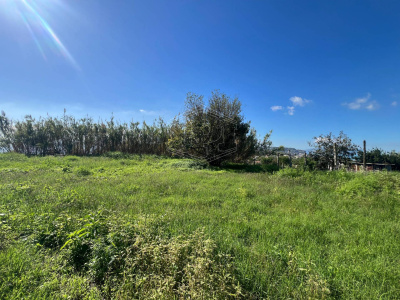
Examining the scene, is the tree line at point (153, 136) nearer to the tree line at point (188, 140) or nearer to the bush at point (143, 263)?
the tree line at point (188, 140)

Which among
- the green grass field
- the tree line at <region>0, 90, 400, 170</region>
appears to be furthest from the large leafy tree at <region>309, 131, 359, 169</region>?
the green grass field

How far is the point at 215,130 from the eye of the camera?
1318 centimetres

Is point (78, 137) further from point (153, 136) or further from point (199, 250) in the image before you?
point (199, 250)

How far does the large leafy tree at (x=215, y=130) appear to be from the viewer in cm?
1317

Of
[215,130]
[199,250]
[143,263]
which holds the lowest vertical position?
[143,263]

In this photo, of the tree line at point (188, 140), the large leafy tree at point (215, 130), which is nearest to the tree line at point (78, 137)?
the tree line at point (188, 140)

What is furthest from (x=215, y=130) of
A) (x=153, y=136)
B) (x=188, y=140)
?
(x=153, y=136)

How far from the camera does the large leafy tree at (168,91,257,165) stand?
43.2ft

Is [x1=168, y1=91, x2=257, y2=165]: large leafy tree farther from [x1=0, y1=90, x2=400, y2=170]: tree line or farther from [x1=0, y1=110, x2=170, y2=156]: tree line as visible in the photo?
[x1=0, y1=110, x2=170, y2=156]: tree line

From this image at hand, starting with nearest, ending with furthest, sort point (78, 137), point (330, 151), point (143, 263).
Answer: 1. point (143, 263)
2. point (330, 151)
3. point (78, 137)

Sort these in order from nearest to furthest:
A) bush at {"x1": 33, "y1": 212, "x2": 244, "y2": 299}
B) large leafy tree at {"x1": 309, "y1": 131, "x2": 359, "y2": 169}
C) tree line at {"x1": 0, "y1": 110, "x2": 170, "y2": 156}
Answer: bush at {"x1": 33, "y1": 212, "x2": 244, "y2": 299} → large leafy tree at {"x1": 309, "y1": 131, "x2": 359, "y2": 169} → tree line at {"x1": 0, "y1": 110, "x2": 170, "y2": 156}

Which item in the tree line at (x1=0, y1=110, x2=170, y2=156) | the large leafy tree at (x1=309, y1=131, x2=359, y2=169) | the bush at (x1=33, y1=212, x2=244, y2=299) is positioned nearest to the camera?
the bush at (x1=33, y1=212, x2=244, y2=299)

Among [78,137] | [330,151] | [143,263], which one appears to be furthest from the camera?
[78,137]

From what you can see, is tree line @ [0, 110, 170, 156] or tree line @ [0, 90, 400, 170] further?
tree line @ [0, 110, 170, 156]
